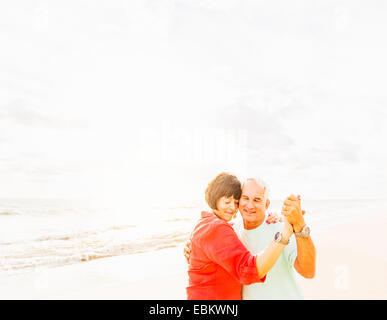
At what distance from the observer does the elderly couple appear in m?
1.81

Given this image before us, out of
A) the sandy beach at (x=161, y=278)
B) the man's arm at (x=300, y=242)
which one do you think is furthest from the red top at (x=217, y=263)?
the sandy beach at (x=161, y=278)

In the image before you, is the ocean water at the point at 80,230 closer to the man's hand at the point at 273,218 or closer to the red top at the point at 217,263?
the red top at the point at 217,263

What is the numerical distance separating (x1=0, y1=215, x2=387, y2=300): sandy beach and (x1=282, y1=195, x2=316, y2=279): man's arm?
3112 mm

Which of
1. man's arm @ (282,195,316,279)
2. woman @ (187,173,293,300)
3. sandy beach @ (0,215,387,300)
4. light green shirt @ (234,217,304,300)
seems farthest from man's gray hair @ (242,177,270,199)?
sandy beach @ (0,215,387,300)

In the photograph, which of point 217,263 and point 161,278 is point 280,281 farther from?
point 161,278

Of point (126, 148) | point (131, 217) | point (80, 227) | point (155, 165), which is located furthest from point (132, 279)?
point (126, 148)

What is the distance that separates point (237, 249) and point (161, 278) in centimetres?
→ 401

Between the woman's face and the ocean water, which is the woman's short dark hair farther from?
the ocean water

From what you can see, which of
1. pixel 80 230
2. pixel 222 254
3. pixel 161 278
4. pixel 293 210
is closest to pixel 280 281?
pixel 222 254

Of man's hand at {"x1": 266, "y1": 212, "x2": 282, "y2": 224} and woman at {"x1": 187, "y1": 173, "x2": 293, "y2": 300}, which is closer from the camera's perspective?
woman at {"x1": 187, "y1": 173, "x2": 293, "y2": 300}

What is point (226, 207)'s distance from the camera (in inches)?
78.3

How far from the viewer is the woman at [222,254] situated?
5.61 ft

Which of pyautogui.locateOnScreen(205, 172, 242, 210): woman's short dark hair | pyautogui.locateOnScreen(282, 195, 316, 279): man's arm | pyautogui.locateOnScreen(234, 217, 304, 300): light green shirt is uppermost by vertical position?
pyautogui.locateOnScreen(205, 172, 242, 210): woman's short dark hair
